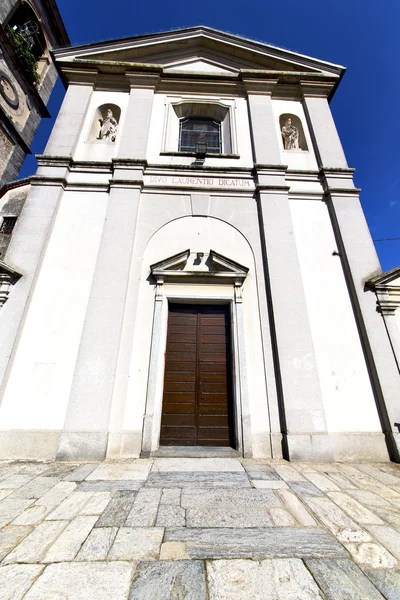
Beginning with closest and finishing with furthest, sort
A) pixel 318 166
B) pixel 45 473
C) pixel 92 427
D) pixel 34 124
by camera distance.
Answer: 1. pixel 45 473
2. pixel 92 427
3. pixel 318 166
4. pixel 34 124

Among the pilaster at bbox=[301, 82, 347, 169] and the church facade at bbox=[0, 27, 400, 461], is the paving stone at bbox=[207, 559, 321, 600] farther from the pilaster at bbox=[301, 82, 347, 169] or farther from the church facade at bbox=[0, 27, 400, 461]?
the pilaster at bbox=[301, 82, 347, 169]

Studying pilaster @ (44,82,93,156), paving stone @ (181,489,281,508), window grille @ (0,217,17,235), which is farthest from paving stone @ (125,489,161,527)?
window grille @ (0,217,17,235)

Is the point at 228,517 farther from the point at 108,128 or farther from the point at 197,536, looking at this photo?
the point at 108,128

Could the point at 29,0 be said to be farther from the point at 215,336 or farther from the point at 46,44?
the point at 215,336

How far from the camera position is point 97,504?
8.92 feet

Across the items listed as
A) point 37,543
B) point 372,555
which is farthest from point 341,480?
point 37,543

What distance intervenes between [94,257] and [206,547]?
556cm

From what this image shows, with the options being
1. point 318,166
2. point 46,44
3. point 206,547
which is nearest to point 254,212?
point 318,166

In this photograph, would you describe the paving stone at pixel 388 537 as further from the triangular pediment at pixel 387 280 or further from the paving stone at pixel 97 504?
the triangular pediment at pixel 387 280

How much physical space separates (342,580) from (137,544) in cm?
152

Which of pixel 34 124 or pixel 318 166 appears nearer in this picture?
pixel 318 166

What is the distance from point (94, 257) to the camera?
598 cm

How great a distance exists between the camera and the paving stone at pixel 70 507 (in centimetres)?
246

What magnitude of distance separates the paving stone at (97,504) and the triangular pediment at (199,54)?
11805 millimetres
